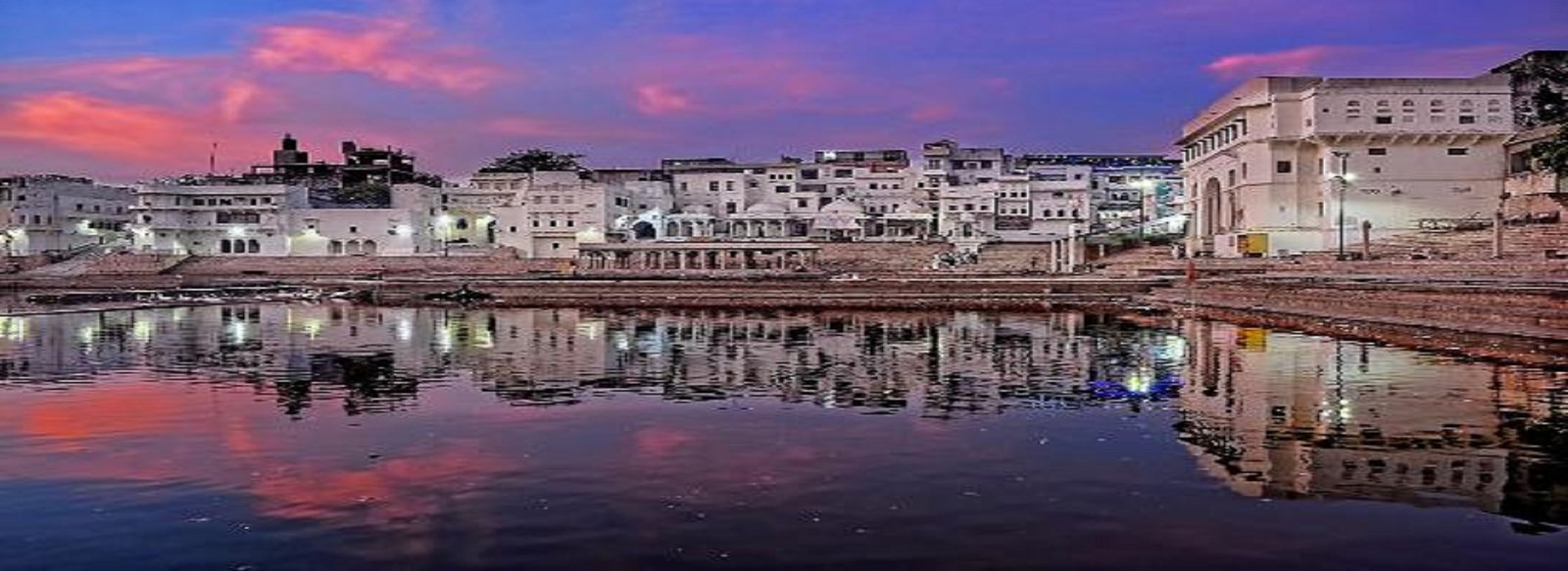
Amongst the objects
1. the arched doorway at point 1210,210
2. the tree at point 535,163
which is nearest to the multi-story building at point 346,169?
the tree at point 535,163

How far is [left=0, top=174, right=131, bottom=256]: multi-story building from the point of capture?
4769 inches

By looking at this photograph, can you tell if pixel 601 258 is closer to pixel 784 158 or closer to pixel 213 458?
pixel 784 158

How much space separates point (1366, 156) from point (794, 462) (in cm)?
6007

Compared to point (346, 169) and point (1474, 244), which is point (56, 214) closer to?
point (346, 169)

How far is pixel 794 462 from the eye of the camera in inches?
620

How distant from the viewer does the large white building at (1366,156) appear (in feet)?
213

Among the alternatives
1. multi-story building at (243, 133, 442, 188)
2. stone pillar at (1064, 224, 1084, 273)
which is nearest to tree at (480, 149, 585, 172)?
multi-story building at (243, 133, 442, 188)

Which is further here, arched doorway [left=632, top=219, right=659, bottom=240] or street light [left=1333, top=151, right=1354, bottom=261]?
arched doorway [left=632, top=219, right=659, bottom=240]

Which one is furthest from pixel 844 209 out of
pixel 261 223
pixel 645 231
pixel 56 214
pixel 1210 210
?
pixel 56 214

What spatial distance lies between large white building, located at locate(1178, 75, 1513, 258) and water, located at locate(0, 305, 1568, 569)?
38.4 metres

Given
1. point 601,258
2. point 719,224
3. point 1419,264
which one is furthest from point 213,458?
point 719,224

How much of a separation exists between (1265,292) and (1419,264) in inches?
235

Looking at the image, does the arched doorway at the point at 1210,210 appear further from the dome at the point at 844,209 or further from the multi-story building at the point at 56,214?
the multi-story building at the point at 56,214

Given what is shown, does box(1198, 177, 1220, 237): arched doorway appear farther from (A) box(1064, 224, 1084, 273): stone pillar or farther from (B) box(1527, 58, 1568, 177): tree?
(B) box(1527, 58, 1568, 177): tree
